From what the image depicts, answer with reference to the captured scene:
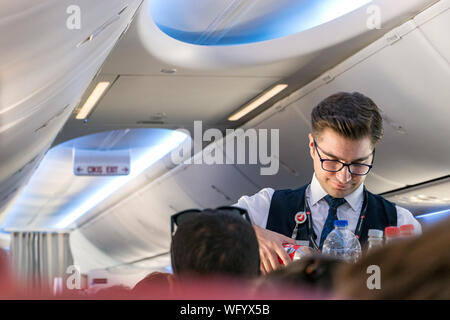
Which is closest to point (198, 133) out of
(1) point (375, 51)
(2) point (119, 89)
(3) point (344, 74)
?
(2) point (119, 89)

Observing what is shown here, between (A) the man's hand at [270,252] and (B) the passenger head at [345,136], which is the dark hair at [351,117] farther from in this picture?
(A) the man's hand at [270,252]

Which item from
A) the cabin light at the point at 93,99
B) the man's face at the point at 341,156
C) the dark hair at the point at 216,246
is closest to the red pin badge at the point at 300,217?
the man's face at the point at 341,156

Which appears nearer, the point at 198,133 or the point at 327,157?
the point at 327,157

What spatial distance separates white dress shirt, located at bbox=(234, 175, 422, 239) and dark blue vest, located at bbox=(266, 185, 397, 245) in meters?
0.03

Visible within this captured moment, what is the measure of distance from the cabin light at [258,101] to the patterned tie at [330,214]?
673cm

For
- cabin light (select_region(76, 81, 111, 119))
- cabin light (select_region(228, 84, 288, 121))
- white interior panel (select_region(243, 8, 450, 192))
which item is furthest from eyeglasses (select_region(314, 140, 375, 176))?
cabin light (select_region(228, 84, 288, 121))

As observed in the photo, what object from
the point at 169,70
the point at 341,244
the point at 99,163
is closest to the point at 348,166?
the point at 341,244

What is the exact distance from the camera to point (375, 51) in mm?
7406

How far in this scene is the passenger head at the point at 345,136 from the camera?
2.49m

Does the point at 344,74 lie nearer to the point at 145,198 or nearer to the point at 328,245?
the point at 328,245

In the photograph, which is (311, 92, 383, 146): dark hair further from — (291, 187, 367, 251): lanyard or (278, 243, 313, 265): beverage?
(278, 243, 313, 265): beverage

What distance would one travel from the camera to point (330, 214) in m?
2.53

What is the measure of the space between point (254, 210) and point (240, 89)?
6.85 meters

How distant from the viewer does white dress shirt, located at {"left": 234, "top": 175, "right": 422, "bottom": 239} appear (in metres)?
2.57
